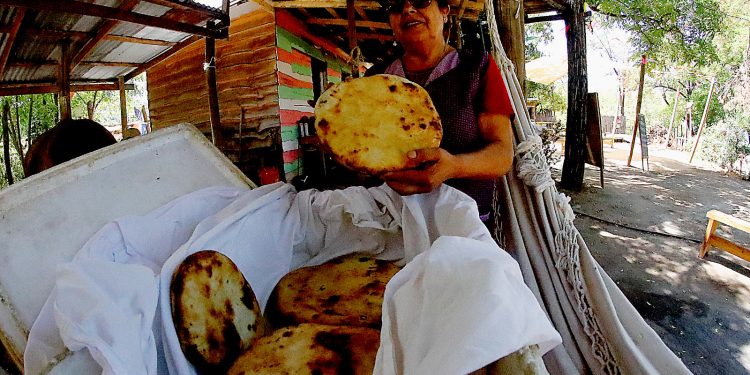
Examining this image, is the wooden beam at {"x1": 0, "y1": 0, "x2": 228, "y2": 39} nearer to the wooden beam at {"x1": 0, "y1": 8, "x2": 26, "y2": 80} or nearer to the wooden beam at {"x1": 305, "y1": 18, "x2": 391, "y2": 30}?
the wooden beam at {"x1": 0, "y1": 8, "x2": 26, "y2": 80}

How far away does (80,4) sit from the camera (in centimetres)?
194

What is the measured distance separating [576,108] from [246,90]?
603 cm

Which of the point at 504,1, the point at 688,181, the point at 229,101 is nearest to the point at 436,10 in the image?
the point at 504,1

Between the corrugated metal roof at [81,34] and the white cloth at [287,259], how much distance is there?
1.52 metres

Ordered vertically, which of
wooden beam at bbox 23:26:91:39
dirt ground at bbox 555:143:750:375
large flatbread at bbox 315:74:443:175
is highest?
wooden beam at bbox 23:26:91:39

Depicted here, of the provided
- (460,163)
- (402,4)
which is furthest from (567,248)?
(402,4)

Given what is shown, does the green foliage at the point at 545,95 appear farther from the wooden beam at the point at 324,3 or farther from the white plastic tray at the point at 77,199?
the white plastic tray at the point at 77,199

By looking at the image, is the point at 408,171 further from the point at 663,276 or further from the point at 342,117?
the point at 663,276

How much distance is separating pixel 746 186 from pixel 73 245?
1281 centimetres

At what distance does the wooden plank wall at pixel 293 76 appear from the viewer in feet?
17.6

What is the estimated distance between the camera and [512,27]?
2863mm

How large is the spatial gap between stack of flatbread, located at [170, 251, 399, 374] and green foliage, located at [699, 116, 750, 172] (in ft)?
47.3

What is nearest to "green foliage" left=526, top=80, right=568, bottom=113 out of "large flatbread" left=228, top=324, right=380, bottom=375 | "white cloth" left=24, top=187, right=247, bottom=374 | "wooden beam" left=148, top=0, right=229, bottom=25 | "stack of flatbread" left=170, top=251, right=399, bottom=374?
"wooden beam" left=148, top=0, right=229, bottom=25

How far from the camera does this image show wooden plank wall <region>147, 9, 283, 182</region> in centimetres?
534
